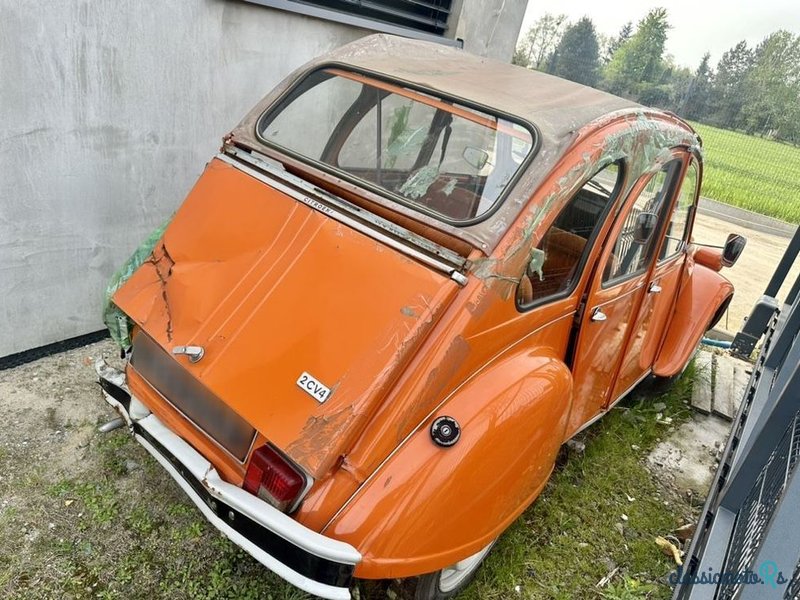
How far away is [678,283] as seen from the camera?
3.52 m

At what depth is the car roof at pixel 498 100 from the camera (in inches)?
82.7

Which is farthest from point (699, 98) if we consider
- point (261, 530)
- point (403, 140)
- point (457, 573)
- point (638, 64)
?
point (261, 530)

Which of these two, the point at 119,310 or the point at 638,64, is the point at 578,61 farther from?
the point at 119,310

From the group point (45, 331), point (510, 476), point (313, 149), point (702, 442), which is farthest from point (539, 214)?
point (45, 331)

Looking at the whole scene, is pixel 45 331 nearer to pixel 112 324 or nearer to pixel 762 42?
pixel 112 324

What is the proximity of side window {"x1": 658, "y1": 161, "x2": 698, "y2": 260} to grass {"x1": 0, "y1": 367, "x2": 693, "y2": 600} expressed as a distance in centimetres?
141

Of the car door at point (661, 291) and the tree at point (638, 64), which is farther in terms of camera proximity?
the tree at point (638, 64)

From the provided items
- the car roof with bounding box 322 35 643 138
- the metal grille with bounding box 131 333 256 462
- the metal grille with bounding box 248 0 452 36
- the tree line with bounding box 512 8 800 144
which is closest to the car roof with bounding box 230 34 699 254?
the car roof with bounding box 322 35 643 138

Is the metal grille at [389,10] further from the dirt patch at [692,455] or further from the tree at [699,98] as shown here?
the tree at [699,98]

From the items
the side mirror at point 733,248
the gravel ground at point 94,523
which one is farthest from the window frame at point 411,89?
the side mirror at point 733,248

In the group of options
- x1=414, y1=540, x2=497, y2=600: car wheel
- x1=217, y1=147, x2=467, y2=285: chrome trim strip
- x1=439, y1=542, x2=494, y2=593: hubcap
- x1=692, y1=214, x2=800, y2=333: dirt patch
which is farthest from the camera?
x1=692, y1=214, x2=800, y2=333: dirt patch

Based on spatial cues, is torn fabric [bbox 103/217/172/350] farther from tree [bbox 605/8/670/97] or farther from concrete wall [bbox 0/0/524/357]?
tree [bbox 605/8/670/97]

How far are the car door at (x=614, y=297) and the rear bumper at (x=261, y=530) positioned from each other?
146 cm

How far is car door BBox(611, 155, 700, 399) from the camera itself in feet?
10.1
